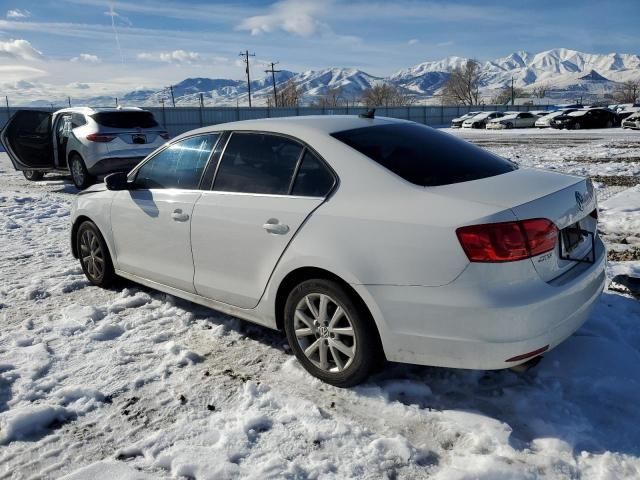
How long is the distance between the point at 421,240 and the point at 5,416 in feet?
7.99

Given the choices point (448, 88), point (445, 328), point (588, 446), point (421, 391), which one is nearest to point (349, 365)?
point (421, 391)

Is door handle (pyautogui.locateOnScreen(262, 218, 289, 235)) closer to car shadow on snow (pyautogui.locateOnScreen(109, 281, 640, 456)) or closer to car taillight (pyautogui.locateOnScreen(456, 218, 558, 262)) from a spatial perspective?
car shadow on snow (pyautogui.locateOnScreen(109, 281, 640, 456))

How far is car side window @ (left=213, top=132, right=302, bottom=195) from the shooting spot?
3371 mm

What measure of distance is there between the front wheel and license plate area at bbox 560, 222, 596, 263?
980 centimetres

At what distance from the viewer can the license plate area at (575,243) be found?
2.79 metres

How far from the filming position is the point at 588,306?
294cm

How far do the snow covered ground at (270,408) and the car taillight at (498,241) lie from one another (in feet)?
2.96

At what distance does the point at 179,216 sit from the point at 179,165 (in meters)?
0.49

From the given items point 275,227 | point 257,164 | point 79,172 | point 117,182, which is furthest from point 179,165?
point 79,172

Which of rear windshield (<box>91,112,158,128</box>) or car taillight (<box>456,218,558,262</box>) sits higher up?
rear windshield (<box>91,112,158,128</box>)

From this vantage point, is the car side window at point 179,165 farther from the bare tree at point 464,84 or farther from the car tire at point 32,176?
the bare tree at point 464,84

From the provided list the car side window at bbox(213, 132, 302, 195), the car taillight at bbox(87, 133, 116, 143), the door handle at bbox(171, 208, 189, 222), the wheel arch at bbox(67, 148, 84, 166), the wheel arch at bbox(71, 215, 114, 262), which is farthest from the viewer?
the wheel arch at bbox(67, 148, 84, 166)

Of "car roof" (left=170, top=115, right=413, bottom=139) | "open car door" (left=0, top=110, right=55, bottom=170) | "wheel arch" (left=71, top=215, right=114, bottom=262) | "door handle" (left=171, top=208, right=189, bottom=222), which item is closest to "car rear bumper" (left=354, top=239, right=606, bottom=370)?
"car roof" (left=170, top=115, right=413, bottom=139)

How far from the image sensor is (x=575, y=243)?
2926mm
